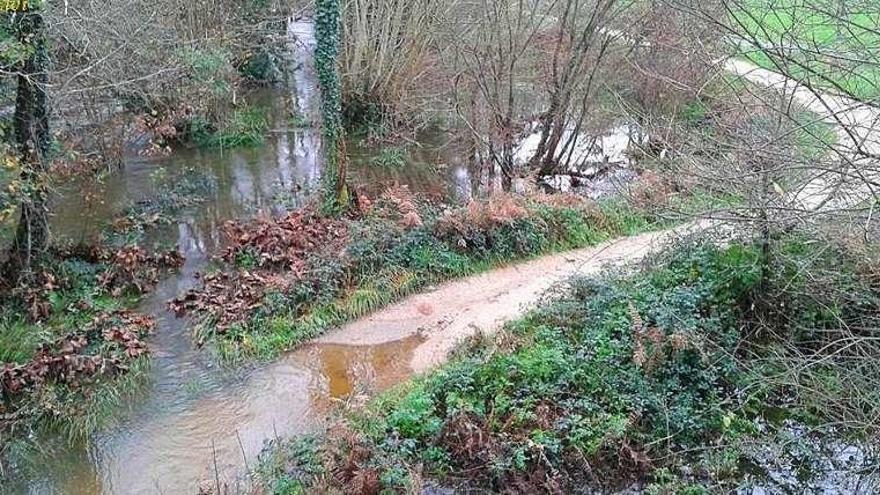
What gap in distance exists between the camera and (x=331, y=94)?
13.5 meters

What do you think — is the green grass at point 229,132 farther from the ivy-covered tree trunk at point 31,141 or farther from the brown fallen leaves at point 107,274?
the ivy-covered tree trunk at point 31,141

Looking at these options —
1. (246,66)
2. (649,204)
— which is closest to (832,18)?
(649,204)

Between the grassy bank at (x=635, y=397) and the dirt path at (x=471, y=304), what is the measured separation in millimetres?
728

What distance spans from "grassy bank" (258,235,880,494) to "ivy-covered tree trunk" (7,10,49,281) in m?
5.18

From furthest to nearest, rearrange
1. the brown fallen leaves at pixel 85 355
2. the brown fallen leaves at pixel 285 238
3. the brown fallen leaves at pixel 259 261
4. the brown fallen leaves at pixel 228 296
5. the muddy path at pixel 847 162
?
the brown fallen leaves at pixel 285 238, the brown fallen leaves at pixel 259 261, the brown fallen leaves at pixel 228 296, the brown fallen leaves at pixel 85 355, the muddy path at pixel 847 162

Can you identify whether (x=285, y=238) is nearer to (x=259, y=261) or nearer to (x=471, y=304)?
(x=259, y=261)

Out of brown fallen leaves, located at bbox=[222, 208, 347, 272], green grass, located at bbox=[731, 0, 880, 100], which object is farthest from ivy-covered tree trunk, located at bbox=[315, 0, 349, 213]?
green grass, located at bbox=[731, 0, 880, 100]

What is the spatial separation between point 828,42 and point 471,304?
6.70m

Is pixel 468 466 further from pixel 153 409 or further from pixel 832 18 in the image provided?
pixel 832 18

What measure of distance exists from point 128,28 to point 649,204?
9.42 metres

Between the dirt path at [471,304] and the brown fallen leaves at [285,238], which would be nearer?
the dirt path at [471,304]

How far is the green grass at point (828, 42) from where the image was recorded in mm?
Answer: 5570

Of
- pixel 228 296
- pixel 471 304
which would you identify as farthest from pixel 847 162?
pixel 228 296

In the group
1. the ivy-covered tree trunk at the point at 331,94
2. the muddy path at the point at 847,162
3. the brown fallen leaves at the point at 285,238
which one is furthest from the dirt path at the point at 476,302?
the muddy path at the point at 847,162
